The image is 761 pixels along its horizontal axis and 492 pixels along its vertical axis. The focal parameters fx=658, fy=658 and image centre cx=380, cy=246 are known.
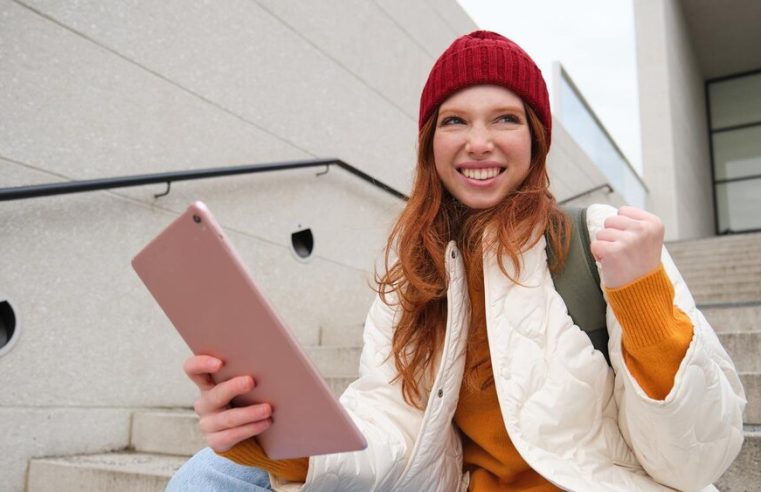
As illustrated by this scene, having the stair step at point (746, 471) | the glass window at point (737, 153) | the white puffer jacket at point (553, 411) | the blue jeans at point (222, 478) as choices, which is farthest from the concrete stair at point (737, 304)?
the glass window at point (737, 153)

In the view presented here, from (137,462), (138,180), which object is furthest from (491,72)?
(137,462)

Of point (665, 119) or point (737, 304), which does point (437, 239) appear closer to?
point (737, 304)

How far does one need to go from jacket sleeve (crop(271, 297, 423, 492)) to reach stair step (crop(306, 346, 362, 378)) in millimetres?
1613

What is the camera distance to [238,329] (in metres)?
0.93

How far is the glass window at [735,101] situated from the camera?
46.5 feet

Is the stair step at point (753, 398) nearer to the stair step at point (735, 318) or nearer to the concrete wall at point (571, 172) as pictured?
the stair step at point (735, 318)

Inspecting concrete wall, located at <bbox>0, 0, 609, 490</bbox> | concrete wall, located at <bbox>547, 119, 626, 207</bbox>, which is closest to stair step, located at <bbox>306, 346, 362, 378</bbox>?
concrete wall, located at <bbox>0, 0, 609, 490</bbox>

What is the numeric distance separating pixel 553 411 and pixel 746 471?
1023 millimetres

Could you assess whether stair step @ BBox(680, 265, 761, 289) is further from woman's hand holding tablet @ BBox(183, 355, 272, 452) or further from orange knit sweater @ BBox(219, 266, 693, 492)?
woman's hand holding tablet @ BBox(183, 355, 272, 452)

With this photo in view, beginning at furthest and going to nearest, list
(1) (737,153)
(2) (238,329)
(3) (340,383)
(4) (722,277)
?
(1) (737,153) → (4) (722,277) → (3) (340,383) → (2) (238,329)

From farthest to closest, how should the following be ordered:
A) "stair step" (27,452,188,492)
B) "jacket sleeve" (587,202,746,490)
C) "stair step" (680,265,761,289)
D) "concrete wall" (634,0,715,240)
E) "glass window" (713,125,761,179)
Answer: "glass window" (713,125,761,179) → "concrete wall" (634,0,715,240) → "stair step" (680,265,761,289) → "stair step" (27,452,188,492) → "jacket sleeve" (587,202,746,490)

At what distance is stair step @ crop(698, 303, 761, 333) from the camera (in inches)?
123

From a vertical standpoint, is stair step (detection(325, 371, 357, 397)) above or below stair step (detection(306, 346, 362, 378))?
below

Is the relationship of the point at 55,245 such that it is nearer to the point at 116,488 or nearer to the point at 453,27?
the point at 116,488
